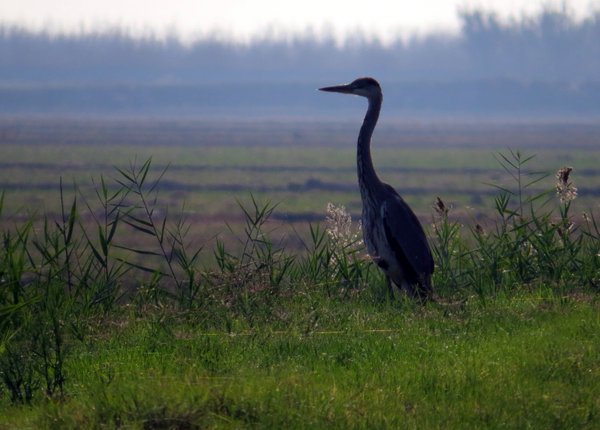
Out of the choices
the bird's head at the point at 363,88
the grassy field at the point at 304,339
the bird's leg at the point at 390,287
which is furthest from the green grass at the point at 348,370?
the bird's head at the point at 363,88

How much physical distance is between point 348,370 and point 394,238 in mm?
3405

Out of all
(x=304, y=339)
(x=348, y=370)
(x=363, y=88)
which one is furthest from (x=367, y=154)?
(x=348, y=370)

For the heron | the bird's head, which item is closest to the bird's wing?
the heron

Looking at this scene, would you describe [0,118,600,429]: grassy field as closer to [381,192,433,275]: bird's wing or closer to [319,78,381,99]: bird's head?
[381,192,433,275]: bird's wing

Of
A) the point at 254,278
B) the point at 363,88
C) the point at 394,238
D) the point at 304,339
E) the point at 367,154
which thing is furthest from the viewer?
the point at 363,88

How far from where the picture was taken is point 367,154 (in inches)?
400

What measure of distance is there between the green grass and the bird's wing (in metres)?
1.20

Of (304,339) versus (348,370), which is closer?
(348,370)

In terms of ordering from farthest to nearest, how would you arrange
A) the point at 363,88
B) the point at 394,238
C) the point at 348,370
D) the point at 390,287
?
the point at 363,88 < the point at 394,238 < the point at 390,287 < the point at 348,370

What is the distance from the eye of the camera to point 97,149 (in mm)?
79438

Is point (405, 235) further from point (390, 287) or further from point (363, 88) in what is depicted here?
point (363, 88)

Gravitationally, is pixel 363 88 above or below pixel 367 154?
above

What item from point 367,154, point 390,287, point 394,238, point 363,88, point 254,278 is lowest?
point 390,287

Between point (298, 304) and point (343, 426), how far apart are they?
2939 mm
